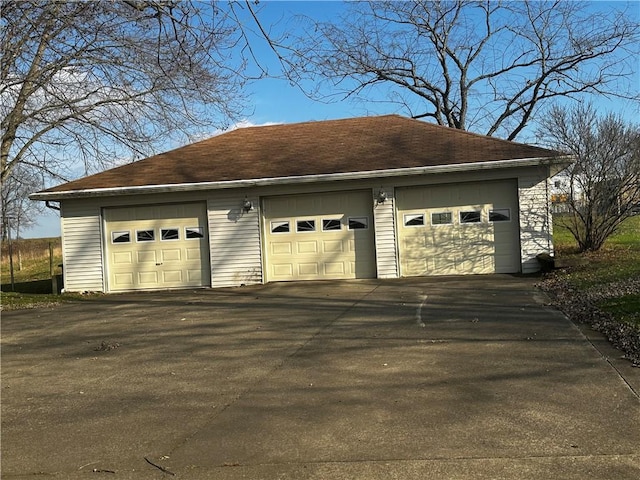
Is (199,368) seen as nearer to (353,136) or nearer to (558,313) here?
(558,313)

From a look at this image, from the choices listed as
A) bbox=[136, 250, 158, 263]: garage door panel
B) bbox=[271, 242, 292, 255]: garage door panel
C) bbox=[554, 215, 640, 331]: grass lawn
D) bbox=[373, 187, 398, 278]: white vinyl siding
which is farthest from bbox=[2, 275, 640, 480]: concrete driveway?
bbox=[136, 250, 158, 263]: garage door panel

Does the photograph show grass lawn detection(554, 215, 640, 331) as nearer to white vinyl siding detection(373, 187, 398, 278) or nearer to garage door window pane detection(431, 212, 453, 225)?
garage door window pane detection(431, 212, 453, 225)

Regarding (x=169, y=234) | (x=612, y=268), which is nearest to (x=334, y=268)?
(x=169, y=234)

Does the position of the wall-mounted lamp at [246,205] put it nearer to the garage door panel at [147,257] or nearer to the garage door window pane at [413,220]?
the garage door panel at [147,257]

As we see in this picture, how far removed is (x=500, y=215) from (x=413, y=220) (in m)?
2.14

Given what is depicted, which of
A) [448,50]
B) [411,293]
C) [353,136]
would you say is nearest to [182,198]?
[353,136]

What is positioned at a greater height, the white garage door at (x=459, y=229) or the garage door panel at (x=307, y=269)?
the white garage door at (x=459, y=229)

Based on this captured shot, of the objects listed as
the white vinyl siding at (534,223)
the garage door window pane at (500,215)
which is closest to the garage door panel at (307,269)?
the garage door window pane at (500,215)

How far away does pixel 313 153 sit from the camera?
1642 cm

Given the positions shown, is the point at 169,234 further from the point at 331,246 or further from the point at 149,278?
the point at 331,246

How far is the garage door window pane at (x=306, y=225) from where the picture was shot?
1534cm

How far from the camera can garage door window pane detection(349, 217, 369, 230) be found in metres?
15.1

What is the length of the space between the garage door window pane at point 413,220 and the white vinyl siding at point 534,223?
2.44m

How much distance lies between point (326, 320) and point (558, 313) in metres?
3.47
